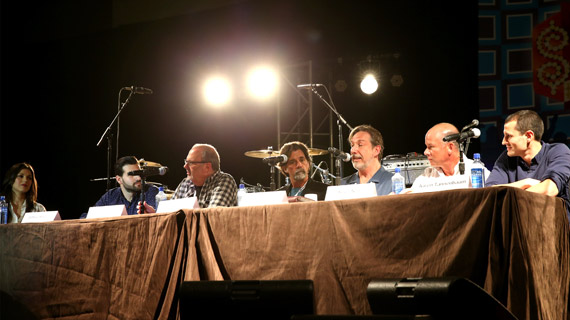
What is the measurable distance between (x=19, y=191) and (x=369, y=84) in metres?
4.08

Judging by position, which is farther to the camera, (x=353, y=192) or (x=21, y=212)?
(x=21, y=212)

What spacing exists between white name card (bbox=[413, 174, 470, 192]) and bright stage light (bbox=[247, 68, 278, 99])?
4.93 meters

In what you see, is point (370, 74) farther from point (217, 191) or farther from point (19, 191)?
point (19, 191)

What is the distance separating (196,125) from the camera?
7730 millimetres

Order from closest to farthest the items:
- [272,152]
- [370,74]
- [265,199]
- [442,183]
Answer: [442,183], [265,199], [272,152], [370,74]

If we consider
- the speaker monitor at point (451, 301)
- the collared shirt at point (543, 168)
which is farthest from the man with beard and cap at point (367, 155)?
the speaker monitor at point (451, 301)

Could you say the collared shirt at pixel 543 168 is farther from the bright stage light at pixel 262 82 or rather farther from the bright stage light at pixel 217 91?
the bright stage light at pixel 217 91

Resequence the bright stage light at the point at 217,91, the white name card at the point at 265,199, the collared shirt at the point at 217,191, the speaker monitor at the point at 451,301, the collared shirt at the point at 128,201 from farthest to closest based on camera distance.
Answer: the bright stage light at the point at 217,91 < the collared shirt at the point at 128,201 < the collared shirt at the point at 217,191 < the white name card at the point at 265,199 < the speaker monitor at the point at 451,301

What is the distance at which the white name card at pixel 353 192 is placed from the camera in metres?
2.44

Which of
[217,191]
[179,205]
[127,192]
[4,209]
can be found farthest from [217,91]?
[179,205]

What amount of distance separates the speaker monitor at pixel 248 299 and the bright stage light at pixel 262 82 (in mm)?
5220

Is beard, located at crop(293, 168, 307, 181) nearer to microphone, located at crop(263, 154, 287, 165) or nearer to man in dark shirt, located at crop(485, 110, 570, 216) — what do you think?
microphone, located at crop(263, 154, 287, 165)

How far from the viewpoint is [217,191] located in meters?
3.73

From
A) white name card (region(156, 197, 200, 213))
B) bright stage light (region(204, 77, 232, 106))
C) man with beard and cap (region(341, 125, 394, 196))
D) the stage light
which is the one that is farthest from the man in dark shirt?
bright stage light (region(204, 77, 232, 106))
